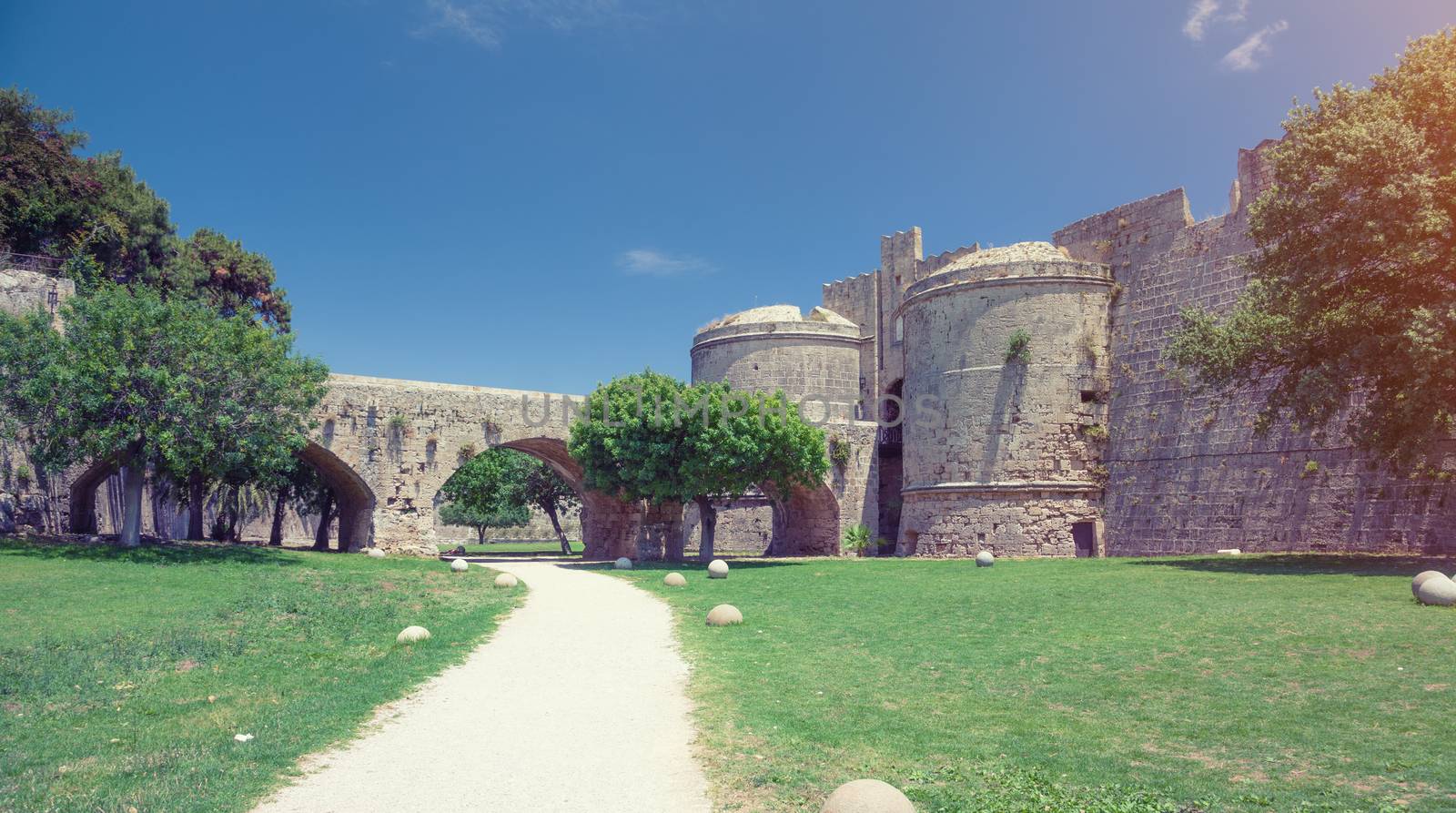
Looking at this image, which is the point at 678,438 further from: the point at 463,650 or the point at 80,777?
the point at 80,777

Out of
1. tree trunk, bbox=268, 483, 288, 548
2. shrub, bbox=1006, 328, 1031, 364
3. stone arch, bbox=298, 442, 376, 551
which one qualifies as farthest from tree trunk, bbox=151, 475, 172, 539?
shrub, bbox=1006, 328, 1031, 364

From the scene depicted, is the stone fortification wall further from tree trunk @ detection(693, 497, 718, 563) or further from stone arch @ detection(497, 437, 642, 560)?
stone arch @ detection(497, 437, 642, 560)

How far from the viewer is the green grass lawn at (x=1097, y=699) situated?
625 centimetres

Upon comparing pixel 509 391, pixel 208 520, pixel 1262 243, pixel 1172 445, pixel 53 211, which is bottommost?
pixel 208 520

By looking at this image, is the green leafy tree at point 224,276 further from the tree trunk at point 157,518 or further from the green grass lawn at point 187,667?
the green grass lawn at point 187,667

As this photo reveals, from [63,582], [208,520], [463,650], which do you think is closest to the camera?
[463,650]

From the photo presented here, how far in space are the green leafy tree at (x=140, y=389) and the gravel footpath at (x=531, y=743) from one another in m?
12.8

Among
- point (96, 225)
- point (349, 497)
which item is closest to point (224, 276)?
point (96, 225)

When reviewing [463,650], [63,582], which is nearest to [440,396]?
[63,582]

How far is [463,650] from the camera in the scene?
12039mm

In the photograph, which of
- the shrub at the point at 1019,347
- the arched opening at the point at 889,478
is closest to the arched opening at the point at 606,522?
the arched opening at the point at 889,478

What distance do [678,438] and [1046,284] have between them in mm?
13137

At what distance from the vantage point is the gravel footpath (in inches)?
243

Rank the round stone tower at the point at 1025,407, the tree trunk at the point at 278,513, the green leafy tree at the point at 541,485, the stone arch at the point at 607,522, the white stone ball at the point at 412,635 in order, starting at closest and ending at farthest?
the white stone ball at the point at 412,635 → the round stone tower at the point at 1025,407 → the stone arch at the point at 607,522 → the tree trunk at the point at 278,513 → the green leafy tree at the point at 541,485
